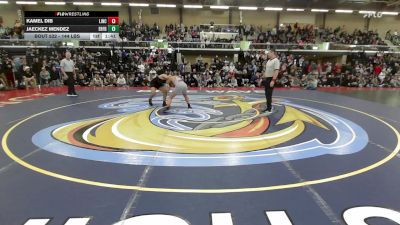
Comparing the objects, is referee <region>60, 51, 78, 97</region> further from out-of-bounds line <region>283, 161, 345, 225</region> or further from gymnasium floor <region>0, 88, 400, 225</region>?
out-of-bounds line <region>283, 161, 345, 225</region>

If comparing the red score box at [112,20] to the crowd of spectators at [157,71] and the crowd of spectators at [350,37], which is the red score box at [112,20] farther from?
the crowd of spectators at [350,37]

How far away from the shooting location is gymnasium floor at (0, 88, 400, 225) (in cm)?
261

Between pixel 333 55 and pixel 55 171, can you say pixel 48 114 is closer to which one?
pixel 55 171

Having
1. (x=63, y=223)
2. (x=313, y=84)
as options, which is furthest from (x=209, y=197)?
(x=313, y=84)

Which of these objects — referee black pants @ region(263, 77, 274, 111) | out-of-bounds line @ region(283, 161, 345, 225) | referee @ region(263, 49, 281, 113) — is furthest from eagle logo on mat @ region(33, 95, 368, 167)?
out-of-bounds line @ region(283, 161, 345, 225)

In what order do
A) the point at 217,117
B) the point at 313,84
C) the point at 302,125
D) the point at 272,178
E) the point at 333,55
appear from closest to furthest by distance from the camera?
1. the point at 272,178
2. the point at 302,125
3. the point at 217,117
4. the point at 313,84
5. the point at 333,55

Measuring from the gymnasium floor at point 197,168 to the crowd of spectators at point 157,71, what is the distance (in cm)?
724

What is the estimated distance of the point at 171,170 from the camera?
3568mm

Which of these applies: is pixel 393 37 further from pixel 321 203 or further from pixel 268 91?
pixel 321 203

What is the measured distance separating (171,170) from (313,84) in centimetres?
1131

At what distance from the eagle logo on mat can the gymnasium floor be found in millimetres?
19

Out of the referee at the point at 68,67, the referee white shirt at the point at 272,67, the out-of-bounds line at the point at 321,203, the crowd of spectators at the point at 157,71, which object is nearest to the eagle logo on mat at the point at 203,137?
the out-of-bounds line at the point at 321,203

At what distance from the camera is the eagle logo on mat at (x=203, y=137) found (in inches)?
161
